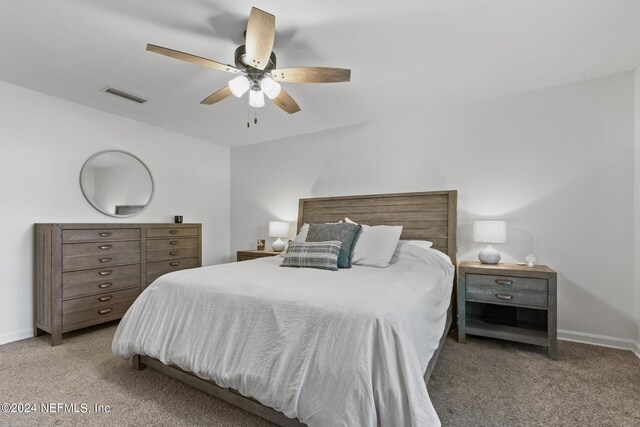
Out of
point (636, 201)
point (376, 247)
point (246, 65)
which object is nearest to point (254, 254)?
point (376, 247)

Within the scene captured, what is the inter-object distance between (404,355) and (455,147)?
8.83ft

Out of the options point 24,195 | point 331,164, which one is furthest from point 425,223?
point 24,195

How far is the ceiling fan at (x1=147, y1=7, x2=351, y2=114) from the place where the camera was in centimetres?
170

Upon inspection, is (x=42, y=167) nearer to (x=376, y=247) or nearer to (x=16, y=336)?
(x=16, y=336)

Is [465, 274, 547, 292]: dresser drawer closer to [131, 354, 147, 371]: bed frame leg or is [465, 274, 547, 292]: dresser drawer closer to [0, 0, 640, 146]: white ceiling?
[0, 0, 640, 146]: white ceiling

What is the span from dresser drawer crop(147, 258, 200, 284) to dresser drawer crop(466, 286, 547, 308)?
3.34m

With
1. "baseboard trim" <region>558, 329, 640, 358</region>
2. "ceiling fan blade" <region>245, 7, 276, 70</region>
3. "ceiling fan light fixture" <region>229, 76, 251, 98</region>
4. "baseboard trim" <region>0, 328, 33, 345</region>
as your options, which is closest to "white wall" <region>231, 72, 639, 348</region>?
"baseboard trim" <region>558, 329, 640, 358</region>

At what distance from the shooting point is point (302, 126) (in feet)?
13.2

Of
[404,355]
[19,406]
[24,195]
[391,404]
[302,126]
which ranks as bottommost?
[19,406]

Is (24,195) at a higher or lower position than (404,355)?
higher

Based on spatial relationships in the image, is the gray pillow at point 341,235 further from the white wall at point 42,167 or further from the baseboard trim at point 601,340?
the white wall at point 42,167

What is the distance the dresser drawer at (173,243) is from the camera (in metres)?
3.53

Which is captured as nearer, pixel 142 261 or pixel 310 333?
pixel 310 333

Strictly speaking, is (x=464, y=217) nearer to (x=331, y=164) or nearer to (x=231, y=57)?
(x=331, y=164)
